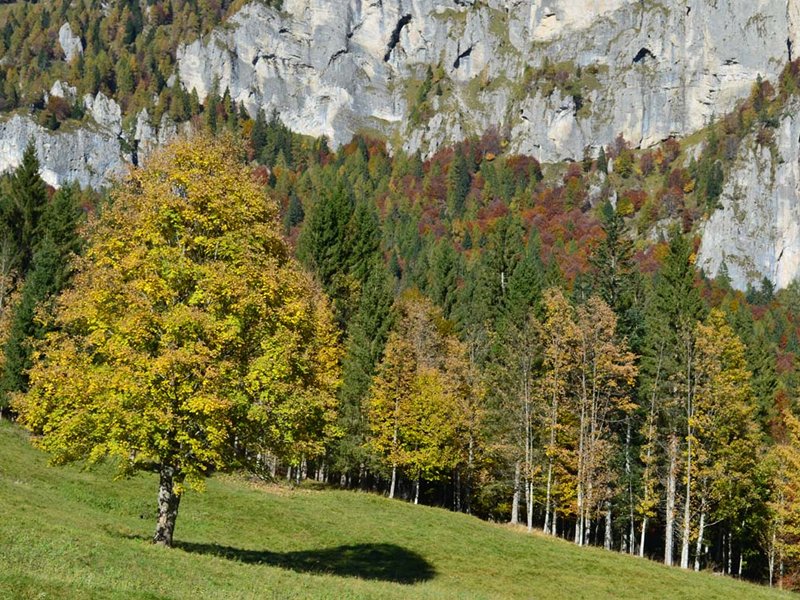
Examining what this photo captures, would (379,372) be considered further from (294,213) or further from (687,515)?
(294,213)

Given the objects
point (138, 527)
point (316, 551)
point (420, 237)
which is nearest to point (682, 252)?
point (316, 551)

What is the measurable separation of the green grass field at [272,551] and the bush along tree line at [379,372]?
2.85m

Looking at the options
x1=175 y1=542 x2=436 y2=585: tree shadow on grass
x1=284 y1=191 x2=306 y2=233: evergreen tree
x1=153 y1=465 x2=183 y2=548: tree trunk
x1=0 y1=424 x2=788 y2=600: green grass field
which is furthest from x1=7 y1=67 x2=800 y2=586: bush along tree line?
x1=284 y1=191 x2=306 y2=233: evergreen tree

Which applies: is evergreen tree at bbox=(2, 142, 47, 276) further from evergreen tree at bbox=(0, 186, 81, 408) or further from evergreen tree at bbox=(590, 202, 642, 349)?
evergreen tree at bbox=(590, 202, 642, 349)

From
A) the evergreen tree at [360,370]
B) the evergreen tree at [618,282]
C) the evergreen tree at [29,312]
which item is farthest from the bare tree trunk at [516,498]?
the evergreen tree at [29,312]

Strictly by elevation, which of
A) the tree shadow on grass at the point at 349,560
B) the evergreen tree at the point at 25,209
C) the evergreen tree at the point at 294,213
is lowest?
the tree shadow on grass at the point at 349,560

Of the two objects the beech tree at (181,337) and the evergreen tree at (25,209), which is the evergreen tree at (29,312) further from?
the beech tree at (181,337)

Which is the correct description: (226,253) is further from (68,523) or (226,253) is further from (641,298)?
(641,298)

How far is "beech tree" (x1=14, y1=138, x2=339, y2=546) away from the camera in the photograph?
20469mm

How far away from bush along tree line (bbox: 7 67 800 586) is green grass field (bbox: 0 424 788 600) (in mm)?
2851

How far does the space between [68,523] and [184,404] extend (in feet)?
25.2

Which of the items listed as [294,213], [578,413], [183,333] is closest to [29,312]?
[578,413]

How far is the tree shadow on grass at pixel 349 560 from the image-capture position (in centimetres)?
2569

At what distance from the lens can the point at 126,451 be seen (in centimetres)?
2047
